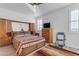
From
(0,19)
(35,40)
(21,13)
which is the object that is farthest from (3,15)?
(35,40)

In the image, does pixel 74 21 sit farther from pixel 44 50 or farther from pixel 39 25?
pixel 44 50

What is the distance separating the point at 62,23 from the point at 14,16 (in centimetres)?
112

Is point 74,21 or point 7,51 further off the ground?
point 74,21

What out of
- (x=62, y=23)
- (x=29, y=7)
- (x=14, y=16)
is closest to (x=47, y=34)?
(x=62, y=23)

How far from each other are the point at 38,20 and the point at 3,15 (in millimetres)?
793

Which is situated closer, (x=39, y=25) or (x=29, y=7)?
(x=29, y=7)

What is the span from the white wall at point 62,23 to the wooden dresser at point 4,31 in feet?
2.82

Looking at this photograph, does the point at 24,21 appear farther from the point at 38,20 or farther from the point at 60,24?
the point at 60,24

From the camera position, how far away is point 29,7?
209 centimetres

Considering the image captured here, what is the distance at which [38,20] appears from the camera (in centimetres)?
222

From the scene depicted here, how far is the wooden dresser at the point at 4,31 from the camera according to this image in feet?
6.26

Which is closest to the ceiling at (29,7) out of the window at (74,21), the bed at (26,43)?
the window at (74,21)

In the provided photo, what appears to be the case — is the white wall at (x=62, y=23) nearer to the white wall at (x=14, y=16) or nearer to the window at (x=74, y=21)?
the window at (x=74, y=21)

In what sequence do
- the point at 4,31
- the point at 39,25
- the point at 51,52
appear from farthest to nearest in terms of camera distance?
the point at 51,52, the point at 39,25, the point at 4,31
